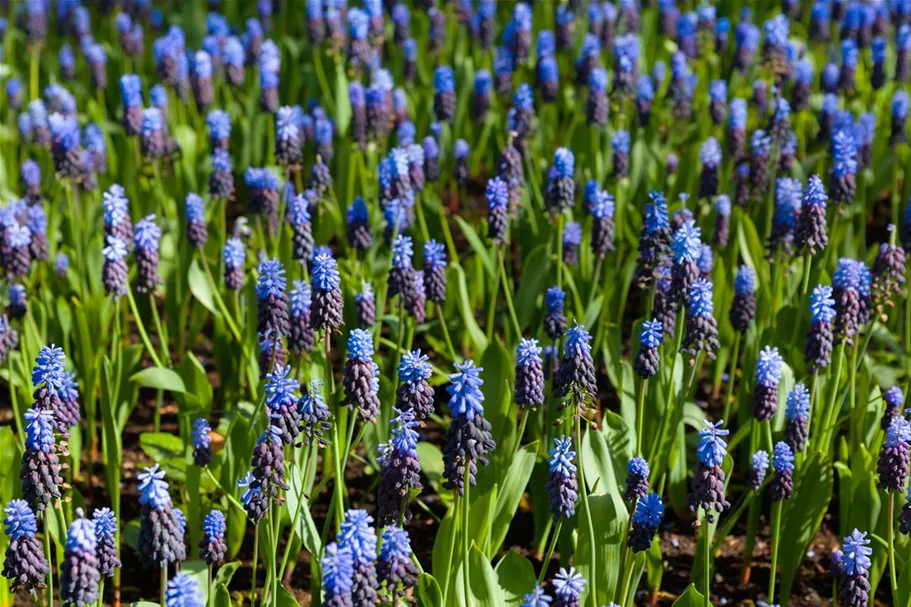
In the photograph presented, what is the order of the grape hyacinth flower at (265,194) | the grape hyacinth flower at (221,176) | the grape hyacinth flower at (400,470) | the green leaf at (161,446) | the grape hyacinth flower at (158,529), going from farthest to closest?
the grape hyacinth flower at (221,176), the grape hyacinth flower at (265,194), the green leaf at (161,446), the grape hyacinth flower at (400,470), the grape hyacinth flower at (158,529)

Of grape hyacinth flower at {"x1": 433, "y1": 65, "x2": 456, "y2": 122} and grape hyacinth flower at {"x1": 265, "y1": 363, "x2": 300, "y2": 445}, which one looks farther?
grape hyacinth flower at {"x1": 433, "y1": 65, "x2": 456, "y2": 122}

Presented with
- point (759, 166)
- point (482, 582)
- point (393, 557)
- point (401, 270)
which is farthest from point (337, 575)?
point (759, 166)

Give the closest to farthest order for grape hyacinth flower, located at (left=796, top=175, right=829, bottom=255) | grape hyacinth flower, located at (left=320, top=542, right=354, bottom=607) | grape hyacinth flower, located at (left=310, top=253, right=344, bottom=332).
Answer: grape hyacinth flower, located at (left=320, top=542, right=354, bottom=607)
grape hyacinth flower, located at (left=310, top=253, right=344, bottom=332)
grape hyacinth flower, located at (left=796, top=175, right=829, bottom=255)

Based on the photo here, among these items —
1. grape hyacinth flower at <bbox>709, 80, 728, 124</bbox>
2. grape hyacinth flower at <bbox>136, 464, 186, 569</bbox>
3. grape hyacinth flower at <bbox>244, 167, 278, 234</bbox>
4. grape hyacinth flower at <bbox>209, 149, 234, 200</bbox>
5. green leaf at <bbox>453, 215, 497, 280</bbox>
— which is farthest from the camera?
grape hyacinth flower at <bbox>709, 80, 728, 124</bbox>

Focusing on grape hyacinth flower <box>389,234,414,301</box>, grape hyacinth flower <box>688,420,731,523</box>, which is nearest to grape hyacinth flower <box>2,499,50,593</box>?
grape hyacinth flower <box>389,234,414,301</box>

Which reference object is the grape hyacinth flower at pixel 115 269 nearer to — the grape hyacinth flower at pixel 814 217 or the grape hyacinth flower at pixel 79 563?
the grape hyacinth flower at pixel 79 563

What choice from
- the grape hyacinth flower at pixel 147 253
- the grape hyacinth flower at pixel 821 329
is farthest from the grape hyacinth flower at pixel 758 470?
the grape hyacinth flower at pixel 147 253

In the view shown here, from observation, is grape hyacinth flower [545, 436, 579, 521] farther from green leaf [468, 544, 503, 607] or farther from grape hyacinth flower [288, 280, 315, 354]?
grape hyacinth flower [288, 280, 315, 354]
